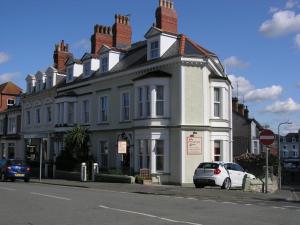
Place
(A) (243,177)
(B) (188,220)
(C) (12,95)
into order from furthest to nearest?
(C) (12,95) → (A) (243,177) → (B) (188,220)

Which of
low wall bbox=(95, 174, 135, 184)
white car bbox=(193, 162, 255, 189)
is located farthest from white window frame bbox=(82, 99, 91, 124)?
white car bbox=(193, 162, 255, 189)

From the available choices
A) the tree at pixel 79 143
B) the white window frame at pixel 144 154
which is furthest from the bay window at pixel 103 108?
the white window frame at pixel 144 154

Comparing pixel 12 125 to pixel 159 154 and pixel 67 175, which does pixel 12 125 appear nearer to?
pixel 67 175

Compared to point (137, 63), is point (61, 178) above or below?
below

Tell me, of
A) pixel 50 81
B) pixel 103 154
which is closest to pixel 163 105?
pixel 103 154

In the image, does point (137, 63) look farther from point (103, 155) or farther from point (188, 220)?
point (188, 220)

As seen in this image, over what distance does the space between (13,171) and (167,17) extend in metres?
15.7

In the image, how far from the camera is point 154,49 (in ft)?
106

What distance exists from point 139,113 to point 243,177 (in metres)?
9.40

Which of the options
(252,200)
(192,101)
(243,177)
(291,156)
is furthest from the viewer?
(291,156)

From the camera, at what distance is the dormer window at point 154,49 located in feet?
105

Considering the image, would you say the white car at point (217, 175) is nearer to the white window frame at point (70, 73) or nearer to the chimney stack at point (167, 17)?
the chimney stack at point (167, 17)

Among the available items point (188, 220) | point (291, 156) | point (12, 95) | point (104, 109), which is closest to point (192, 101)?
point (104, 109)

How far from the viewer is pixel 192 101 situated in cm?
2997
